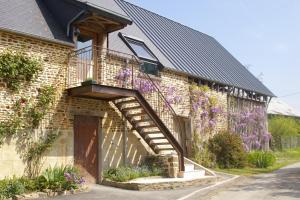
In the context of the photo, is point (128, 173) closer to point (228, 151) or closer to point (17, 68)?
point (17, 68)

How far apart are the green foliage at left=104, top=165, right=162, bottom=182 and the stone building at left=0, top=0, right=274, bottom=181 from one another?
1.23 feet

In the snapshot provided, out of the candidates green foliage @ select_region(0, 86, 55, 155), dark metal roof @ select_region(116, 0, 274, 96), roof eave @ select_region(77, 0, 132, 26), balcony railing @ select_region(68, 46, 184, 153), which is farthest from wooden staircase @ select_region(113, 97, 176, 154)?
dark metal roof @ select_region(116, 0, 274, 96)

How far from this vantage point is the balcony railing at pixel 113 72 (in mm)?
14672

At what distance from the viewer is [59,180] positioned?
12539 millimetres

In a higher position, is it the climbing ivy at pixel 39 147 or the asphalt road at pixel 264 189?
the climbing ivy at pixel 39 147

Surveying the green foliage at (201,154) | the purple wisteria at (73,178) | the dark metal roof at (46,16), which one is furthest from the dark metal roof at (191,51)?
the purple wisteria at (73,178)

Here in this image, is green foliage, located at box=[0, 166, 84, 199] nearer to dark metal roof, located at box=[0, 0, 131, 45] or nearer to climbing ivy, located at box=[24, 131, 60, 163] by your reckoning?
climbing ivy, located at box=[24, 131, 60, 163]

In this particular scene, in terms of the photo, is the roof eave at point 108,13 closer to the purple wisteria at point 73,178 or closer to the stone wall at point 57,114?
the stone wall at point 57,114

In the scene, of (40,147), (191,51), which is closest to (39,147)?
(40,147)

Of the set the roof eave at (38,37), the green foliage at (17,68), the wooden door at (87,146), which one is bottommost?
the wooden door at (87,146)

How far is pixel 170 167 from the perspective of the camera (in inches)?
622

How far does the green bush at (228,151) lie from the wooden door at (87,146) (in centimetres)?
779

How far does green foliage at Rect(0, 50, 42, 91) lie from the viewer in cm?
1245

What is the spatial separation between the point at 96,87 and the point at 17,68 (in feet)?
8.05
